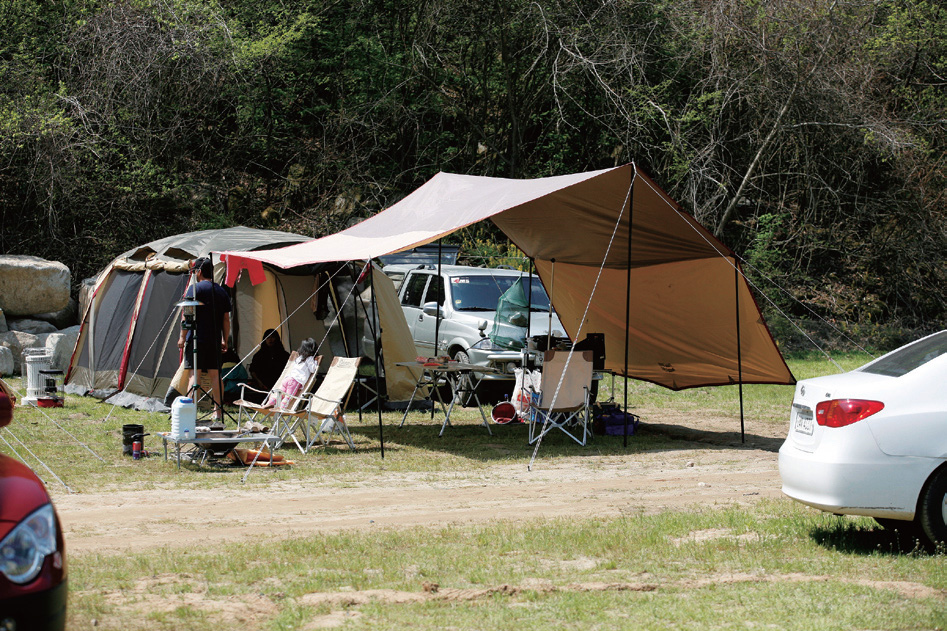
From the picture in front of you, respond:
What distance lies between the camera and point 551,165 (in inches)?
865

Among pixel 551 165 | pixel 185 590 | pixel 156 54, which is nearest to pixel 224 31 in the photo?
pixel 156 54

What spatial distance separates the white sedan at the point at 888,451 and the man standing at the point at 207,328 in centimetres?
630

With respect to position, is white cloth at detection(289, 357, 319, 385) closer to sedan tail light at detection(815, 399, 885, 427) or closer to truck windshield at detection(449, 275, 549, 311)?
truck windshield at detection(449, 275, 549, 311)

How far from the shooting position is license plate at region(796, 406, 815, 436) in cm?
530

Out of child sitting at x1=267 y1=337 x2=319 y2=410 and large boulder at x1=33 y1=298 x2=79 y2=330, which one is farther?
large boulder at x1=33 y1=298 x2=79 y2=330

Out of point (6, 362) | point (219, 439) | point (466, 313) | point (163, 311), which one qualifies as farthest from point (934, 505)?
point (6, 362)

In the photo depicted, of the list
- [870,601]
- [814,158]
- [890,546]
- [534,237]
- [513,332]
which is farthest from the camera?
[814,158]

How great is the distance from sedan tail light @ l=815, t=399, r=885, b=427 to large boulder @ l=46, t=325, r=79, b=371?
1171cm

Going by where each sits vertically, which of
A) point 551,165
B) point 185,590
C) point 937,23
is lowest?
point 185,590

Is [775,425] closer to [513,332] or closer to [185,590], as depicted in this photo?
[513,332]

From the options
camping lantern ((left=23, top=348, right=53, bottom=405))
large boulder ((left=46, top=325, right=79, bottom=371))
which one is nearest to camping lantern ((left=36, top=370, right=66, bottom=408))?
camping lantern ((left=23, top=348, right=53, bottom=405))

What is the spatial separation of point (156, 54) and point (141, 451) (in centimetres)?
1255

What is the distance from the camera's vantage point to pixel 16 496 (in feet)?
9.87

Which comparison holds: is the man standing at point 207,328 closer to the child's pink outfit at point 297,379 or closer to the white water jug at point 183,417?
the child's pink outfit at point 297,379
